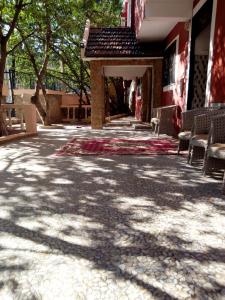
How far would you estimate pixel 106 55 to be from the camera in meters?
10.5

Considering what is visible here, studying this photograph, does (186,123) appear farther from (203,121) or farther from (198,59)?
(198,59)

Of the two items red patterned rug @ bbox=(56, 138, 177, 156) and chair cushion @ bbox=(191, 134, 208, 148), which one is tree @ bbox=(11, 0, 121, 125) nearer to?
red patterned rug @ bbox=(56, 138, 177, 156)

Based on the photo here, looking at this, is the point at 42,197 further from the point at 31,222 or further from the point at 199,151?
the point at 199,151

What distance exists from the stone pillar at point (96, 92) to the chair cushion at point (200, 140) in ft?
23.5

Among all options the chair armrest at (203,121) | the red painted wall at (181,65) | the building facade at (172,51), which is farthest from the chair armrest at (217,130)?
the red painted wall at (181,65)

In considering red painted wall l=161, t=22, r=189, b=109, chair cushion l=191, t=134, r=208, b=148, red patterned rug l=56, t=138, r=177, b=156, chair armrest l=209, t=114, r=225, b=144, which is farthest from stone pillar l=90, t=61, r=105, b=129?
chair armrest l=209, t=114, r=225, b=144

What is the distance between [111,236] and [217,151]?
194cm

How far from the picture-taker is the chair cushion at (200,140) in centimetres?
425

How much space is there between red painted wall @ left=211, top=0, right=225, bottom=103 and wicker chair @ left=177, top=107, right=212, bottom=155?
497 millimetres

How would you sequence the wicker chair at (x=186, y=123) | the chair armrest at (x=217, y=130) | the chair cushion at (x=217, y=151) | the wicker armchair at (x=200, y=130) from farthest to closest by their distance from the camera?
the wicker chair at (x=186, y=123) → the wicker armchair at (x=200, y=130) → the chair armrest at (x=217, y=130) → the chair cushion at (x=217, y=151)

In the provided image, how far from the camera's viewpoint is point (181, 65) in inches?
330

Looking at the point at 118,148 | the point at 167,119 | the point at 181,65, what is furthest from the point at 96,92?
the point at 118,148

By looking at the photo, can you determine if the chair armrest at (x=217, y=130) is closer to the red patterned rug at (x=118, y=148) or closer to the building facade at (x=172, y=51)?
the building facade at (x=172, y=51)

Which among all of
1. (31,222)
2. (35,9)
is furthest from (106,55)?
(31,222)
